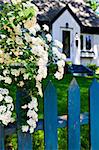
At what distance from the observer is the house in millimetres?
25281

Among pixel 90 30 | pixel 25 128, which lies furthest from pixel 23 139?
pixel 90 30

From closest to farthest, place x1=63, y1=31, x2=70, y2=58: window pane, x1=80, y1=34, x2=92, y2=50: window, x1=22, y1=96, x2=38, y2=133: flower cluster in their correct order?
1. x1=22, y1=96, x2=38, y2=133: flower cluster
2. x1=63, y1=31, x2=70, y2=58: window pane
3. x1=80, y1=34, x2=92, y2=50: window

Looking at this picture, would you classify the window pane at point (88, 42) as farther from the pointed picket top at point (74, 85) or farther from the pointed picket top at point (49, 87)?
the pointed picket top at point (49, 87)

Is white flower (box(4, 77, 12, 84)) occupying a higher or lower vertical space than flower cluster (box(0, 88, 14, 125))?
higher

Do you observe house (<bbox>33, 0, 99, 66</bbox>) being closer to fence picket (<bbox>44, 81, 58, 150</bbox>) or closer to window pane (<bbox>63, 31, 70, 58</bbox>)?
window pane (<bbox>63, 31, 70, 58</bbox>)

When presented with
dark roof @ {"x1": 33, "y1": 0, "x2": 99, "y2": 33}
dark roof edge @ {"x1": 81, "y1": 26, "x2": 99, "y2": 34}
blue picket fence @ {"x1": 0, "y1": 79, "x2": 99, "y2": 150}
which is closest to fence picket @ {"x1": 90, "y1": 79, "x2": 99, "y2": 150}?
blue picket fence @ {"x1": 0, "y1": 79, "x2": 99, "y2": 150}

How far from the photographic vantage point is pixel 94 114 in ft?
10.8

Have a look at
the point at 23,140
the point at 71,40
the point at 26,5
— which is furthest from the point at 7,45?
the point at 71,40

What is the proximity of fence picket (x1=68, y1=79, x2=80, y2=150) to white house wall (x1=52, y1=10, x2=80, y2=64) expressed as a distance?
72.6ft

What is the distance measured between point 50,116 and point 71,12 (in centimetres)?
2304

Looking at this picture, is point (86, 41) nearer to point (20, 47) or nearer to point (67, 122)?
point (67, 122)

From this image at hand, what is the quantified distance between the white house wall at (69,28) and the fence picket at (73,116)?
72.6ft

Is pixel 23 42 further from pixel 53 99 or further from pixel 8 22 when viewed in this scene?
pixel 53 99

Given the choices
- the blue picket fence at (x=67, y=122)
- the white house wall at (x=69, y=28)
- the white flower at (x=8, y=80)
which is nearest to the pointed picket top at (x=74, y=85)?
the blue picket fence at (x=67, y=122)
